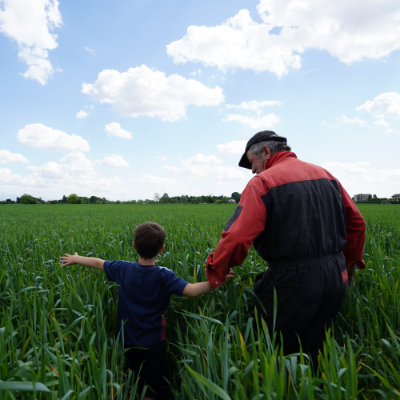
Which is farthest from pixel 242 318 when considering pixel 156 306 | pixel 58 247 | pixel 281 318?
pixel 58 247

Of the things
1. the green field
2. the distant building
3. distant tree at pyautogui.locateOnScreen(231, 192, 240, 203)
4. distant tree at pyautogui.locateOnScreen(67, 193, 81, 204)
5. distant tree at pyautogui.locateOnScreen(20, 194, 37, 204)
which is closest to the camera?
the green field

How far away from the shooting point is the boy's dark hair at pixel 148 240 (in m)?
2.14

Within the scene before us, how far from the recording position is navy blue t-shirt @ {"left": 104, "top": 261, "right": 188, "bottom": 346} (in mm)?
2135

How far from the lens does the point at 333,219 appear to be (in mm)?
2129

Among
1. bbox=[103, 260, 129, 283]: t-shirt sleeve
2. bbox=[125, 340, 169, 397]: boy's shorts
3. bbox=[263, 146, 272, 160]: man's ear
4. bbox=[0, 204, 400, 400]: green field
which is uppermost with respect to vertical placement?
bbox=[263, 146, 272, 160]: man's ear

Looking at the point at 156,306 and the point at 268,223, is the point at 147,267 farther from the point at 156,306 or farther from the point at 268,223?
the point at 268,223

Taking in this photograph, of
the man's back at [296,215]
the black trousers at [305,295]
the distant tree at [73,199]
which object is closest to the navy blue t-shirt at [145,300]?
the black trousers at [305,295]

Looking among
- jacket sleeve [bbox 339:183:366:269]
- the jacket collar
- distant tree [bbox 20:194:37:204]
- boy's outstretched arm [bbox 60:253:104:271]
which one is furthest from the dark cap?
distant tree [bbox 20:194:37:204]

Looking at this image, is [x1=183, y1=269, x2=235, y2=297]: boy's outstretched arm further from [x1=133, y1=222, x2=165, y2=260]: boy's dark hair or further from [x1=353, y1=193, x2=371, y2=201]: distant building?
[x1=353, y1=193, x2=371, y2=201]: distant building

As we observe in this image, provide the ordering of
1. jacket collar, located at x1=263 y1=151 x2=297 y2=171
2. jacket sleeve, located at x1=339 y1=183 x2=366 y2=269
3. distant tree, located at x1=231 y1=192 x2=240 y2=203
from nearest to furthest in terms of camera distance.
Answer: jacket collar, located at x1=263 y1=151 x2=297 y2=171
jacket sleeve, located at x1=339 y1=183 x2=366 y2=269
distant tree, located at x1=231 y1=192 x2=240 y2=203

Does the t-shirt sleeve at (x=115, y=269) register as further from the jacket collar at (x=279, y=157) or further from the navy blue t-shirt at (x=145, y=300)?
the jacket collar at (x=279, y=157)

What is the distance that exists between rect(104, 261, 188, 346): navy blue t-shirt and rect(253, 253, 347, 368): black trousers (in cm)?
71

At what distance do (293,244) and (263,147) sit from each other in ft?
2.93

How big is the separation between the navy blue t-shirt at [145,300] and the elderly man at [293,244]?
412mm
